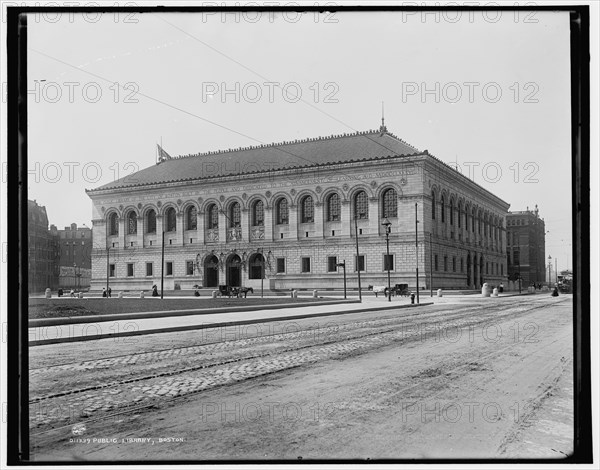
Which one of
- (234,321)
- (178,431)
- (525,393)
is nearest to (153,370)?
(178,431)

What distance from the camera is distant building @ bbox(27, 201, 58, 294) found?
17.9 ft

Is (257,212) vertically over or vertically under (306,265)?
over

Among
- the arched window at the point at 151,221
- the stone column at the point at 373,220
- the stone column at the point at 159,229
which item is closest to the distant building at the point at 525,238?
the stone column at the point at 159,229

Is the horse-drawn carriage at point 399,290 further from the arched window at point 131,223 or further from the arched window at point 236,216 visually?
the arched window at point 131,223

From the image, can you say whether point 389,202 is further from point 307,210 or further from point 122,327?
point 122,327

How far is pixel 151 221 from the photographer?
Result: 9.92 m

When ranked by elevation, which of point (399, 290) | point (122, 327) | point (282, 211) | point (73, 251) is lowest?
point (399, 290)

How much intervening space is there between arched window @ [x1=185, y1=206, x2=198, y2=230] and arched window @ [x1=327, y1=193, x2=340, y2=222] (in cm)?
3794

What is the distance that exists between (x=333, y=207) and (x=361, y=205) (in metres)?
3.13

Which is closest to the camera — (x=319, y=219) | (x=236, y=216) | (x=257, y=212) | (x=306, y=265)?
(x=236, y=216)

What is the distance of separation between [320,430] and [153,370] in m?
4.86

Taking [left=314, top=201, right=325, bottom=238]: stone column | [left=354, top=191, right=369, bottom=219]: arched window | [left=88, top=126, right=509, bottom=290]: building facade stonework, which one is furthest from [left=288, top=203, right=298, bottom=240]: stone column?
[left=354, top=191, right=369, bottom=219]: arched window

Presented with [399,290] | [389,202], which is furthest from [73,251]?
[389,202]

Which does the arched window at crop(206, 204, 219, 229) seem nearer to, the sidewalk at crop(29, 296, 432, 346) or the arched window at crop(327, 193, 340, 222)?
the sidewalk at crop(29, 296, 432, 346)
